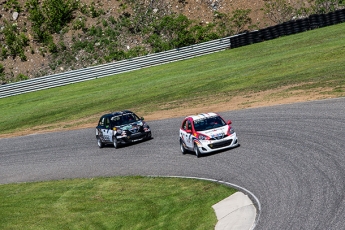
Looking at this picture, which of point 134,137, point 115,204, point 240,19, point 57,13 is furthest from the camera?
point 57,13

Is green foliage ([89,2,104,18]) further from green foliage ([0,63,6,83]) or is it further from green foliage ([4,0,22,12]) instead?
green foliage ([0,63,6,83])

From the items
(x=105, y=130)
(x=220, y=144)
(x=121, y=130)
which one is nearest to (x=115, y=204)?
(x=220, y=144)

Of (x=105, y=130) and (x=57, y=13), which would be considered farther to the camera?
(x=57, y=13)

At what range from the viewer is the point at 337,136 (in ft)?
66.6

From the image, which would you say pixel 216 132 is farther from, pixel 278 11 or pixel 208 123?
pixel 278 11

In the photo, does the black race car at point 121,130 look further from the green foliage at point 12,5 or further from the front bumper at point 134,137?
the green foliage at point 12,5

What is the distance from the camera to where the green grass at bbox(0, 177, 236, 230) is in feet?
57.1

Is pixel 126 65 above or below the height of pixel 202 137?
below

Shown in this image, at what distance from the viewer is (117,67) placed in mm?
54312

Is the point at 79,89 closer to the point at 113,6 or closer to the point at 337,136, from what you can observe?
the point at 113,6

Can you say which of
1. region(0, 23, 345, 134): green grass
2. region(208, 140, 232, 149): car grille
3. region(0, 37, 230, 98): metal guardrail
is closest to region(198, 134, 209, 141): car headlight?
region(208, 140, 232, 149): car grille

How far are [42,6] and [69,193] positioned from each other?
45.7 m

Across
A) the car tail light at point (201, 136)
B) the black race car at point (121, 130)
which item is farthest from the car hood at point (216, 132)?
the black race car at point (121, 130)

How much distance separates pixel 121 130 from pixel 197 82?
50.8 feet
